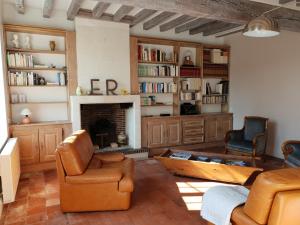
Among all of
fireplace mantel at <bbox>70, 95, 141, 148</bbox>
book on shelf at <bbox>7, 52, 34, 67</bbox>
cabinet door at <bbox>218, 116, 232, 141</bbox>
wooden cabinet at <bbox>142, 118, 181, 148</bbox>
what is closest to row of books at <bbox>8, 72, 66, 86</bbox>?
book on shelf at <bbox>7, 52, 34, 67</bbox>

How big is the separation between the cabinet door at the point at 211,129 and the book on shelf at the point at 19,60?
3960 millimetres

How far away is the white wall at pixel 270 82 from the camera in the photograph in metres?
4.50

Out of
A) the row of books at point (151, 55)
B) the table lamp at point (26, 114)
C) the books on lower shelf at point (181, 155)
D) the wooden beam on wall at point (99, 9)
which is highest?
the wooden beam on wall at point (99, 9)

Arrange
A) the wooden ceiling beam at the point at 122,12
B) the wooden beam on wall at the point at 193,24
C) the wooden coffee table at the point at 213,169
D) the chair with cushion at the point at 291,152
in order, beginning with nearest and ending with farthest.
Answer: the wooden coffee table at the point at 213,169
the chair with cushion at the point at 291,152
the wooden ceiling beam at the point at 122,12
the wooden beam on wall at the point at 193,24

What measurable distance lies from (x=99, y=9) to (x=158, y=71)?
1.91 m

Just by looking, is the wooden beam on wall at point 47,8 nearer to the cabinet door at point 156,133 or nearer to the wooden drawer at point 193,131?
the cabinet door at point 156,133

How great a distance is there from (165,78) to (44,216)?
3.91 meters

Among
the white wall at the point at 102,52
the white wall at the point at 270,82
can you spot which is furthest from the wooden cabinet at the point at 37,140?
the white wall at the point at 270,82

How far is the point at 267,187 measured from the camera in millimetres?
1500

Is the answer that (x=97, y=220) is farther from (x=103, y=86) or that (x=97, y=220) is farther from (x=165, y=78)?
(x=165, y=78)

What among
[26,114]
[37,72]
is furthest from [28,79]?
[26,114]

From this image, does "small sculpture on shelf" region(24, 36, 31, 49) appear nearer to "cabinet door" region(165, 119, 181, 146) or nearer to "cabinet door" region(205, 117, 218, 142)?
"cabinet door" region(165, 119, 181, 146)

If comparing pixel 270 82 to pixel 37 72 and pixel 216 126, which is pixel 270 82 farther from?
pixel 37 72

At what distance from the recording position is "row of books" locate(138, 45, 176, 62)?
5.15 m
